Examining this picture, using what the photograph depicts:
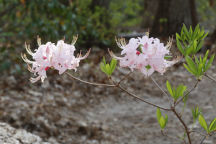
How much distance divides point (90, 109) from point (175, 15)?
→ 2.71m

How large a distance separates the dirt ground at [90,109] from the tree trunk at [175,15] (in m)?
1.23

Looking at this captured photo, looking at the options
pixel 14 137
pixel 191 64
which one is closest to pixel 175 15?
pixel 14 137

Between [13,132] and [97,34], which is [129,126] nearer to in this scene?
[13,132]

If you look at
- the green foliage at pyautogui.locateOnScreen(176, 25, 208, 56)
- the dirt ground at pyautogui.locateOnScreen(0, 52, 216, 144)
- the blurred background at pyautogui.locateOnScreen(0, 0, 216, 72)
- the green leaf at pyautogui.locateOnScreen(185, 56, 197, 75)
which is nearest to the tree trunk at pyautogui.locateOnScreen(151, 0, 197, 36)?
the blurred background at pyautogui.locateOnScreen(0, 0, 216, 72)

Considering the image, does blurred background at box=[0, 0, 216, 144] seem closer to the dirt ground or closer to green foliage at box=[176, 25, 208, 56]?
the dirt ground

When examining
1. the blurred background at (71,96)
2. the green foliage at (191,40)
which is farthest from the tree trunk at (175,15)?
the green foliage at (191,40)

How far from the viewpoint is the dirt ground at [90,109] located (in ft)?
8.33

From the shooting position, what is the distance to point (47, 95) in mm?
3211

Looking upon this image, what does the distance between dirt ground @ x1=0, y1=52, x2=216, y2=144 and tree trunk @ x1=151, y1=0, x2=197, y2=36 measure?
1.23 m

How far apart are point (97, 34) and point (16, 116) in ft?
6.23

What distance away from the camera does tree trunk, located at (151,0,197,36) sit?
4988 millimetres

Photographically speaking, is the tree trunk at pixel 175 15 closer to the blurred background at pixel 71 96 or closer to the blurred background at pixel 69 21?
the blurred background at pixel 69 21

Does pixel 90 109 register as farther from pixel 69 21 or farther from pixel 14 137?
pixel 14 137

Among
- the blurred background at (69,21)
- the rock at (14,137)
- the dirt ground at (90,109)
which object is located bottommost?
the rock at (14,137)
